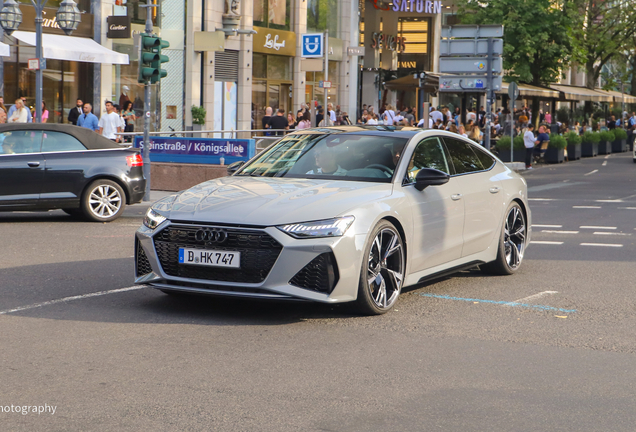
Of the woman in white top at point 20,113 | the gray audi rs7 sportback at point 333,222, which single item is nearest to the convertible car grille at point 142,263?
the gray audi rs7 sportback at point 333,222

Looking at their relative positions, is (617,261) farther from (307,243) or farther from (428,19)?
(428,19)

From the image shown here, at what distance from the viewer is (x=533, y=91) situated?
44.6 metres

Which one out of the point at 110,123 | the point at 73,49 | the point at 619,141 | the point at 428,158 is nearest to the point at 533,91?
the point at 619,141

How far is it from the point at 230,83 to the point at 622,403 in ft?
109

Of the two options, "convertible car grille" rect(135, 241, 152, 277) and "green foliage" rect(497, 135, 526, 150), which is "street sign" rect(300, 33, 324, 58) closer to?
"green foliage" rect(497, 135, 526, 150)

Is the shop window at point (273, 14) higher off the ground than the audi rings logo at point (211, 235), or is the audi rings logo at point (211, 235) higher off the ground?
the shop window at point (273, 14)

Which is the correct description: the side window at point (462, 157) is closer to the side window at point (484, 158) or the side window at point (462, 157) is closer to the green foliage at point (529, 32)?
the side window at point (484, 158)

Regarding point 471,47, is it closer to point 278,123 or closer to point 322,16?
point 278,123

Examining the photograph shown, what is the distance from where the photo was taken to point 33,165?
13586 millimetres

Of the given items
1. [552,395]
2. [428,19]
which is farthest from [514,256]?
[428,19]

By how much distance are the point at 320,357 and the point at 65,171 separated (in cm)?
902

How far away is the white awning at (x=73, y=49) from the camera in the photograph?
1077 inches

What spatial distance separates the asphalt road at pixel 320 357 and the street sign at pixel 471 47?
18773mm

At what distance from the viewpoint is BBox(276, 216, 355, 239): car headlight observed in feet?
21.5
